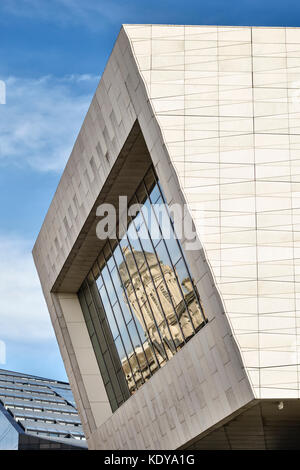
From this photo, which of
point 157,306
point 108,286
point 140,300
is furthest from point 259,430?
point 108,286

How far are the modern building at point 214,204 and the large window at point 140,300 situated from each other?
12cm

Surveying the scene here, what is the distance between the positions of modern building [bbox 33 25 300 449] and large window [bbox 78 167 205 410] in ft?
0.40

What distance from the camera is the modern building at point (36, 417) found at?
54594mm

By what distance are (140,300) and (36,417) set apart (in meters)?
29.4

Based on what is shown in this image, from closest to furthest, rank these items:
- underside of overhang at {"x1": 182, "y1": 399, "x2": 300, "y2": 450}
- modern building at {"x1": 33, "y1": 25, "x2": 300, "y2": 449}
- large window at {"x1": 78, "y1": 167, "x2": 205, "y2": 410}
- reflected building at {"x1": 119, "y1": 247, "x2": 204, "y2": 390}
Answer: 1. modern building at {"x1": 33, "y1": 25, "x2": 300, "y2": 449}
2. underside of overhang at {"x1": 182, "y1": 399, "x2": 300, "y2": 450}
3. reflected building at {"x1": 119, "y1": 247, "x2": 204, "y2": 390}
4. large window at {"x1": 78, "y1": 167, "x2": 205, "y2": 410}

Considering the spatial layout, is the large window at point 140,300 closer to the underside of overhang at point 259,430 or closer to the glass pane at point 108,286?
the glass pane at point 108,286

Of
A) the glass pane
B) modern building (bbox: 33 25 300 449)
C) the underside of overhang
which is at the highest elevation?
the glass pane

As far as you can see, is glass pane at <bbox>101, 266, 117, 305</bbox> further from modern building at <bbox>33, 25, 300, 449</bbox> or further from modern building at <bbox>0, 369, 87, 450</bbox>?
modern building at <bbox>0, 369, 87, 450</bbox>

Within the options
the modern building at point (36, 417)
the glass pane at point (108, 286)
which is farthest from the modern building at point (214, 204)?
the modern building at point (36, 417)

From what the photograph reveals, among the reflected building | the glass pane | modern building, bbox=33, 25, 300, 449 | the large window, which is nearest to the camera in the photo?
modern building, bbox=33, 25, 300, 449

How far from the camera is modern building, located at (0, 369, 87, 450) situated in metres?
54.6

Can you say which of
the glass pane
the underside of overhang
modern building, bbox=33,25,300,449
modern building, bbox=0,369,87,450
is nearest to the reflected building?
modern building, bbox=33,25,300,449
